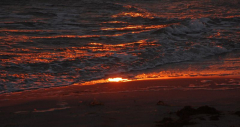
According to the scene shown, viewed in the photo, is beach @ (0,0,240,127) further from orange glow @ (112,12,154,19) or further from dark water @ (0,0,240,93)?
orange glow @ (112,12,154,19)

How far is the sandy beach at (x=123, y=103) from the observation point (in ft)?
12.0

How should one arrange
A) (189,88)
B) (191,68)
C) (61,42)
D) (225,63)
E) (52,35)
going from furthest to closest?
(52,35), (61,42), (225,63), (191,68), (189,88)

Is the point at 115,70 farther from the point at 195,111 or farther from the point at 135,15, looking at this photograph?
the point at 135,15

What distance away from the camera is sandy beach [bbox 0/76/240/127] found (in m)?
3.67

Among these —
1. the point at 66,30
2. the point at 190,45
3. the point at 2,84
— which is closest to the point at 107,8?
the point at 66,30

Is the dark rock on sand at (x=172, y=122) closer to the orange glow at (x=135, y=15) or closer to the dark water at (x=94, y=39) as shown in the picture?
the dark water at (x=94, y=39)

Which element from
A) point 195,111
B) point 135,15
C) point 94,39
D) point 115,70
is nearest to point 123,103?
point 195,111

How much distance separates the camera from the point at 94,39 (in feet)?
33.8

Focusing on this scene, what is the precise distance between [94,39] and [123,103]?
6076mm

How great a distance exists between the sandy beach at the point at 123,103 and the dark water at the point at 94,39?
86 centimetres

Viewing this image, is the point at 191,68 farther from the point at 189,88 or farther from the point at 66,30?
the point at 66,30

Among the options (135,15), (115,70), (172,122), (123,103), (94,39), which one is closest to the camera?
(172,122)

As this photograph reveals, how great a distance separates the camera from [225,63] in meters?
7.90

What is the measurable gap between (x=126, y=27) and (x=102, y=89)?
784cm
